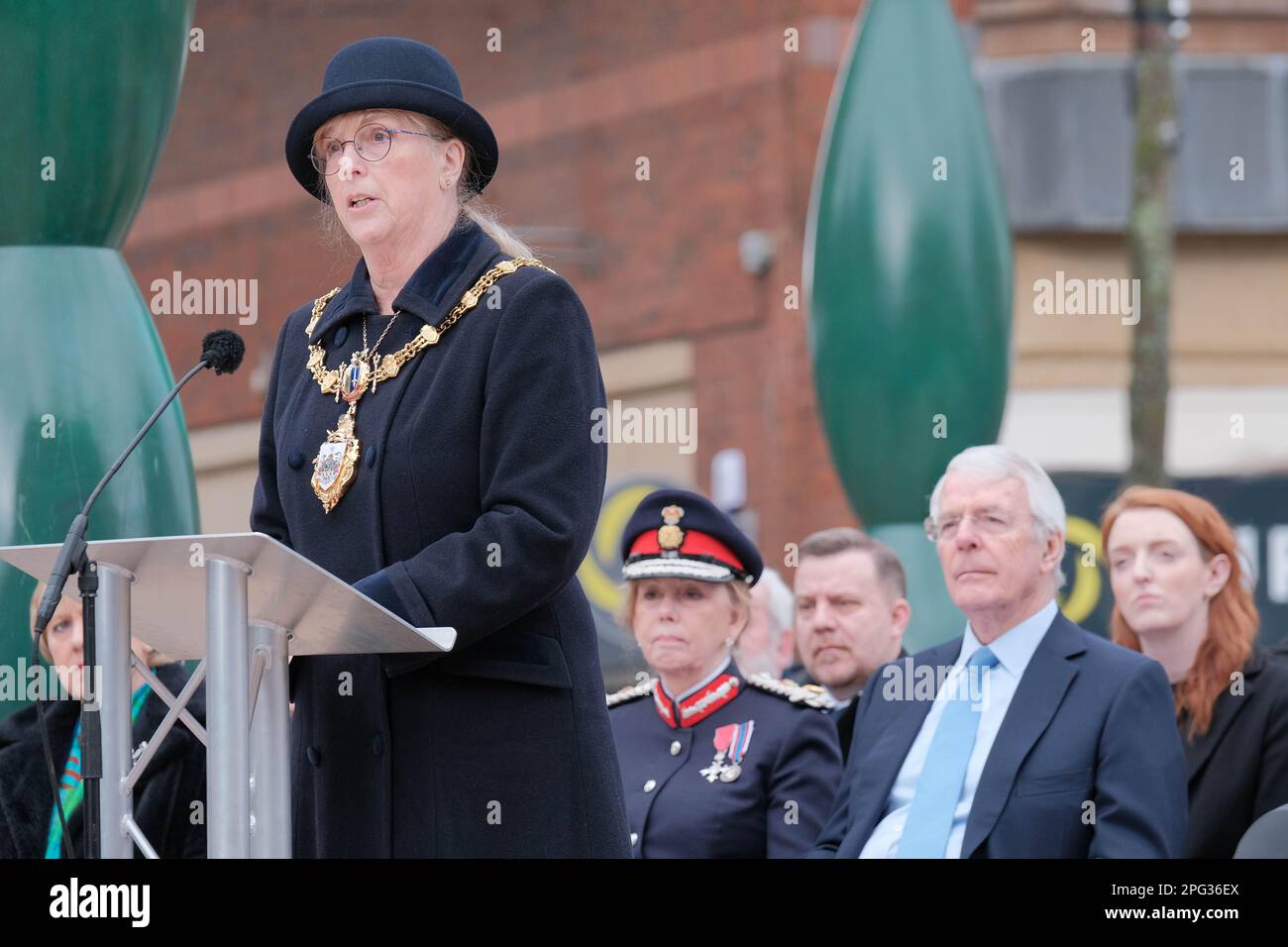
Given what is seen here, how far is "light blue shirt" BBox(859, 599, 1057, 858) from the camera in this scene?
344 centimetres

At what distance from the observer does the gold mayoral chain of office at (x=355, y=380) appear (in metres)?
2.77

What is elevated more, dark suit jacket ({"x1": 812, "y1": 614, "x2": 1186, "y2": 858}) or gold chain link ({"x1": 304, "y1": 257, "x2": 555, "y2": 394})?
gold chain link ({"x1": 304, "y1": 257, "x2": 555, "y2": 394})

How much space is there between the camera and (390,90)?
279cm

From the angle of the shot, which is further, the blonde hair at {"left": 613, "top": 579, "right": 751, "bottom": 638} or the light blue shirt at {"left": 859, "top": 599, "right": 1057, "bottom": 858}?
the blonde hair at {"left": 613, "top": 579, "right": 751, "bottom": 638}

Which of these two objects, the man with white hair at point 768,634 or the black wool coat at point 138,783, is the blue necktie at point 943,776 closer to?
the black wool coat at point 138,783

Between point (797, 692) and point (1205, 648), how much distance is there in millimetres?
884

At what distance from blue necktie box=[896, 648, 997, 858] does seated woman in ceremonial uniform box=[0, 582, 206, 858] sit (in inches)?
55.3

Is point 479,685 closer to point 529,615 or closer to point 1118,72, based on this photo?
point 529,615

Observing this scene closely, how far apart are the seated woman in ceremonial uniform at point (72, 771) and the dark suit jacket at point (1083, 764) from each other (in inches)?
61.7

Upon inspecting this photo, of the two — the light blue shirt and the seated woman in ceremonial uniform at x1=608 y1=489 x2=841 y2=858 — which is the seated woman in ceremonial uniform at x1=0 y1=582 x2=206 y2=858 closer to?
the seated woman in ceremonial uniform at x1=608 y1=489 x2=841 y2=858

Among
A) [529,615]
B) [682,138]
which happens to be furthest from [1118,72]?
[529,615]
